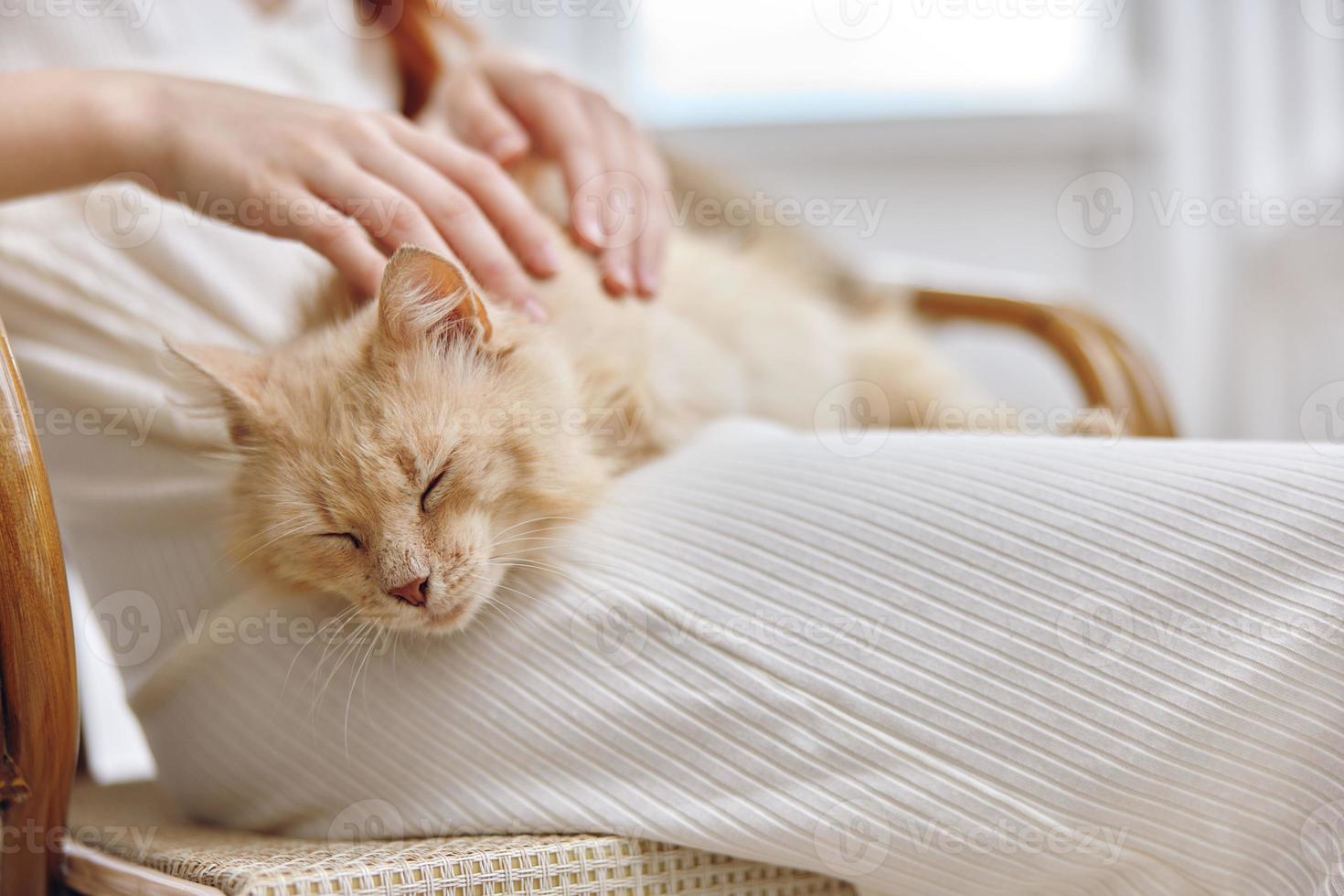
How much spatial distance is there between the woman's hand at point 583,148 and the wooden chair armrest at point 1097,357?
0.75 metres

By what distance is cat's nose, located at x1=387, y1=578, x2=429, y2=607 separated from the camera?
2.63 ft

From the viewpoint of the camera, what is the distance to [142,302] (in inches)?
40.9

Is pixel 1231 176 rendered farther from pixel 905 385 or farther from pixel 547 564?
pixel 547 564

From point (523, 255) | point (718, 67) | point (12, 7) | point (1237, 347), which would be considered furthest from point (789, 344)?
point (1237, 347)

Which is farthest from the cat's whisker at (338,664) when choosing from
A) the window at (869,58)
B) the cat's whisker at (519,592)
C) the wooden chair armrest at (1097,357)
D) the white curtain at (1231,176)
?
the window at (869,58)

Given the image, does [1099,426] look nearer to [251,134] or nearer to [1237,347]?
[251,134]

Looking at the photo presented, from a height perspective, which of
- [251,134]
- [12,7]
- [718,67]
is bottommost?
[251,134]

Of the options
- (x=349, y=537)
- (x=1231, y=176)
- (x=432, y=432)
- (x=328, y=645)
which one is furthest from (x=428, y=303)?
(x=1231, y=176)

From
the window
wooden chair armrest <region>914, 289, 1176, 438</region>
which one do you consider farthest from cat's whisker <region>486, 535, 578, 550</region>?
the window

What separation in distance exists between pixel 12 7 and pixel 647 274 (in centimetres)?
78

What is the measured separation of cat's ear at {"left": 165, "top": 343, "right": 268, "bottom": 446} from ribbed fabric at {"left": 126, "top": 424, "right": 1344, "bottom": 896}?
201mm

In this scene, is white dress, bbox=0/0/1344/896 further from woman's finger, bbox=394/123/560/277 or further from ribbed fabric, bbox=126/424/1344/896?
woman's finger, bbox=394/123/560/277

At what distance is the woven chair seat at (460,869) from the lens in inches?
27.8

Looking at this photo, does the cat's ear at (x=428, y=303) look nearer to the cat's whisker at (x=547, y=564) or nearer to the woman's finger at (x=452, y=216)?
the woman's finger at (x=452, y=216)
